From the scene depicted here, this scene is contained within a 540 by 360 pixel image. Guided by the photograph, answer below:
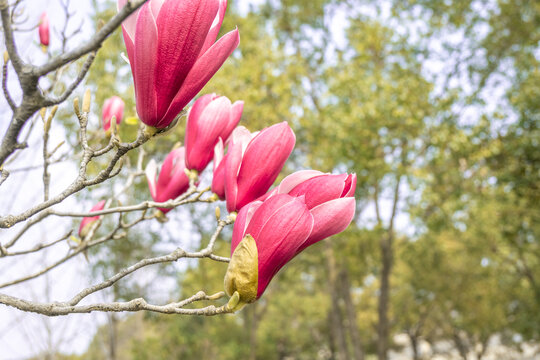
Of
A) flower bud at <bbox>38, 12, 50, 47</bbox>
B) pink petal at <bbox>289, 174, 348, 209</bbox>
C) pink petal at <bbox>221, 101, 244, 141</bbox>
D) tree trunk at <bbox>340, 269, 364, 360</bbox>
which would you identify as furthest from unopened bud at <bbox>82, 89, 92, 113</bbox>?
tree trunk at <bbox>340, 269, 364, 360</bbox>

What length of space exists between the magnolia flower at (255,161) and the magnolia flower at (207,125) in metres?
0.08

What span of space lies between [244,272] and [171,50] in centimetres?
25

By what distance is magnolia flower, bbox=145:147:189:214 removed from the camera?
808 mm

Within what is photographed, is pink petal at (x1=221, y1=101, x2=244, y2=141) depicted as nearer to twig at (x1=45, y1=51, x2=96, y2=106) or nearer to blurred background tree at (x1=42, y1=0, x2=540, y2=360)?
twig at (x1=45, y1=51, x2=96, y2=106)

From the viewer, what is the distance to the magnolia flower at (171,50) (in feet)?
1.47

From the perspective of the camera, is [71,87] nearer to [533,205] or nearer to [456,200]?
[456,200]

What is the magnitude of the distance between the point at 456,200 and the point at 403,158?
0.84m

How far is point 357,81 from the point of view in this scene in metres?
5.98

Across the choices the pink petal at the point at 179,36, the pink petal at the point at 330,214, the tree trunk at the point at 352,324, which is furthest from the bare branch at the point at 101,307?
the tree trunk at the point at 352,324

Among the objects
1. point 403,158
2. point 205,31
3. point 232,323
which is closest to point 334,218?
point 205,31

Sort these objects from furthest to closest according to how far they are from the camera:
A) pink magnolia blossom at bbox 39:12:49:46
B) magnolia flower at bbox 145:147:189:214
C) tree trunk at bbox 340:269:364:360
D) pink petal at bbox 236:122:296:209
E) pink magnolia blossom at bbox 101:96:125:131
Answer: tree trunk at bbox 340:269:364:360 → pink magnolia blossom at bbox 39:12:49:46 → pink magnolia blossom at bbox 101:96:125:131 → magnolia flower at bbox 145:147:189:214 → pink petal at bbox 236:122:296:209

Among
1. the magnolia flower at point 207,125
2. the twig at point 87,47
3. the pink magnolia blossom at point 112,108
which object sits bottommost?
the twig at point 87,47

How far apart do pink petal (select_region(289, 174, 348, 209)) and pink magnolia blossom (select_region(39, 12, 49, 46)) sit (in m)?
0.93

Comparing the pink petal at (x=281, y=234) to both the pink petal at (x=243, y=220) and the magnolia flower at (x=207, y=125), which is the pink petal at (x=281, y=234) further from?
the magnolia flower at (x=207, y=125)
